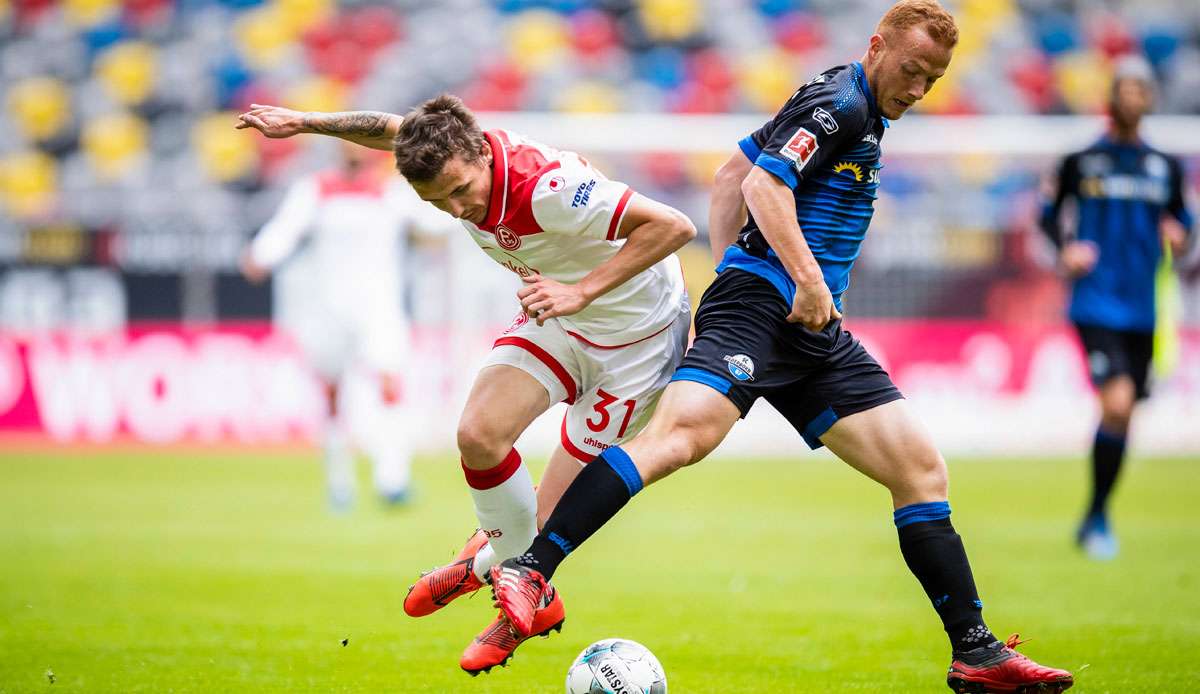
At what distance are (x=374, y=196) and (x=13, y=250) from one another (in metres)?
5.96

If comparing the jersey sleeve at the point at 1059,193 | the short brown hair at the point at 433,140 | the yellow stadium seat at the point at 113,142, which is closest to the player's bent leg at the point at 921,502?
the short brown hair at the point at 433,140

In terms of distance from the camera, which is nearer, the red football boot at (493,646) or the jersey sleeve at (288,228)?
the red football boot at (493,646)

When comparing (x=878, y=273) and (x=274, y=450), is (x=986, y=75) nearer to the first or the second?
(x=878, y=273)

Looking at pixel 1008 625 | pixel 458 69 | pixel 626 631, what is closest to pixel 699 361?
pixel 626 631

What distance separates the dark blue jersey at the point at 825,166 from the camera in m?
4.86

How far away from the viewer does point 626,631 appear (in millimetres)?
6359

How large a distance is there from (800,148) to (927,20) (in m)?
0.61

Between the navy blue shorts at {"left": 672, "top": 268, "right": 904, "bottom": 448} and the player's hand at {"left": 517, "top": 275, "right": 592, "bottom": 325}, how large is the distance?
44 cm

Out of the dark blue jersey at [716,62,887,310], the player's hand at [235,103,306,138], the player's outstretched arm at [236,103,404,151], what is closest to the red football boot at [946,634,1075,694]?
the dark blue jersey at [716,62,887,310]

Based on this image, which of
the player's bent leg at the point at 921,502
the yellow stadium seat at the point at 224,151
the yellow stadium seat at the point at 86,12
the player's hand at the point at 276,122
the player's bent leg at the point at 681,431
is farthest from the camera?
the yellow stadium seat at the point at 86,12

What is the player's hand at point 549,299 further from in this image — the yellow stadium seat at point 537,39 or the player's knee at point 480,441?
the yellow stadium seat at point 537,39

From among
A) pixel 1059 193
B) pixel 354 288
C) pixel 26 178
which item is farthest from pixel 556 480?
pixel 26 178

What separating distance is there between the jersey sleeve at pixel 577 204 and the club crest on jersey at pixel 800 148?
0.59 meters

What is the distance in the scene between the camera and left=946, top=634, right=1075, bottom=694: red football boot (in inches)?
184
